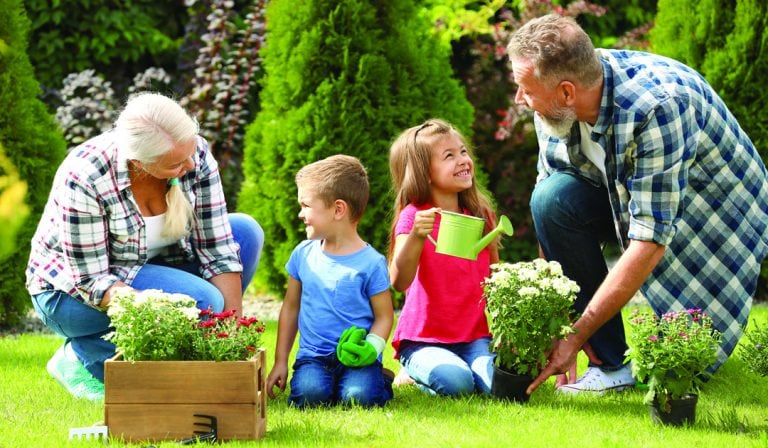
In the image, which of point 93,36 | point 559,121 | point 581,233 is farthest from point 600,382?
point 93,36

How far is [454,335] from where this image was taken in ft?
13.3

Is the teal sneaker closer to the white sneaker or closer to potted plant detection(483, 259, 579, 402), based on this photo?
potted plant detection(483, 259, 579, 402)

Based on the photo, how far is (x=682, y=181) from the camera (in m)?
3.42

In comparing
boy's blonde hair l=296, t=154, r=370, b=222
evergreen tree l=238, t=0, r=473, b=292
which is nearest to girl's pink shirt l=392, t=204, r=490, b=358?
boy's blonde hair l=296, t=154, r=370, b=222

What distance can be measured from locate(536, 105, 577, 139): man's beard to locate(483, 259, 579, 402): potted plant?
19.4 inches

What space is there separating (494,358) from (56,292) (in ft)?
5.72

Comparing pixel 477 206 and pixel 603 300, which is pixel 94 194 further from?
pixel 603 300

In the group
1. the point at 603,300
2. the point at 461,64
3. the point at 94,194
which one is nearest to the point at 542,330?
the point at 603,300

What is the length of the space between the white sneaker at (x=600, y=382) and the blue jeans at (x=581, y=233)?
1.3 inches

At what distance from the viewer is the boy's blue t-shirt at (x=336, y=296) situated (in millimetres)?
3764

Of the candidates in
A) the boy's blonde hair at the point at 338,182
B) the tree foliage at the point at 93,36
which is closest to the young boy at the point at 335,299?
the boy's blonde hair at the point at 338,182

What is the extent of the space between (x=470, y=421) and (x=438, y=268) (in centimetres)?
88

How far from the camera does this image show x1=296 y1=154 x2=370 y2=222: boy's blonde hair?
3.79m

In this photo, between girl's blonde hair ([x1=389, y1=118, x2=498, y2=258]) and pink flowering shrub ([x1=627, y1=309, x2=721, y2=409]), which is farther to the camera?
girl's blonde hair ([x1=389, y1=118, x2=498, y2=258])
